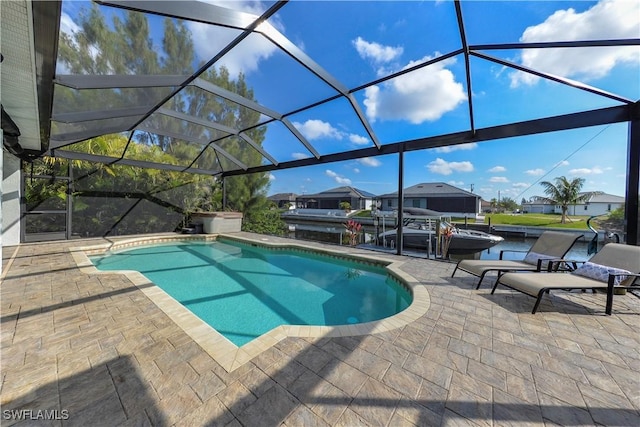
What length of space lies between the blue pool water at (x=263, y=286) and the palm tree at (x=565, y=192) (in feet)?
84.2

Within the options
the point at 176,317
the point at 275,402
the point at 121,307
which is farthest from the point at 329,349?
the point at 121,307

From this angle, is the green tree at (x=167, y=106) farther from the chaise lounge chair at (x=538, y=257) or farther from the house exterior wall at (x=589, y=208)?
the house exterior wall at (x=589, y=208)

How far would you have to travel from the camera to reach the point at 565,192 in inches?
867

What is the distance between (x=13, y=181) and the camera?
7.16 m

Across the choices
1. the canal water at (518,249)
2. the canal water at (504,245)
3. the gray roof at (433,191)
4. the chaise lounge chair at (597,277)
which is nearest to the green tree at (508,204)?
the gray roof at (433,191)

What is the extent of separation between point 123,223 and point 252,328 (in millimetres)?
9715

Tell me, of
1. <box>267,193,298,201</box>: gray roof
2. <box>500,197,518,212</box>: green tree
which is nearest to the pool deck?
<box>267,193,298,201</box>: gray roof

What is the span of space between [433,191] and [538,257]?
23.4 m

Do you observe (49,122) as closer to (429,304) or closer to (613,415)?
(429,304)

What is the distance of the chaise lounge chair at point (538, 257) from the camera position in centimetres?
418

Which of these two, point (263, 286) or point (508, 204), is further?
point (508, 204)

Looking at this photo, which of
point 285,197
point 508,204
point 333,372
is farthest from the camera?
point 285,197

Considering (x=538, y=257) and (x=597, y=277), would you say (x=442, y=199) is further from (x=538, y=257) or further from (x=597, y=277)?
(x=597, y=277)

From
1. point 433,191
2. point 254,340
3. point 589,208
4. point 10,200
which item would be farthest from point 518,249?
point 10,200
